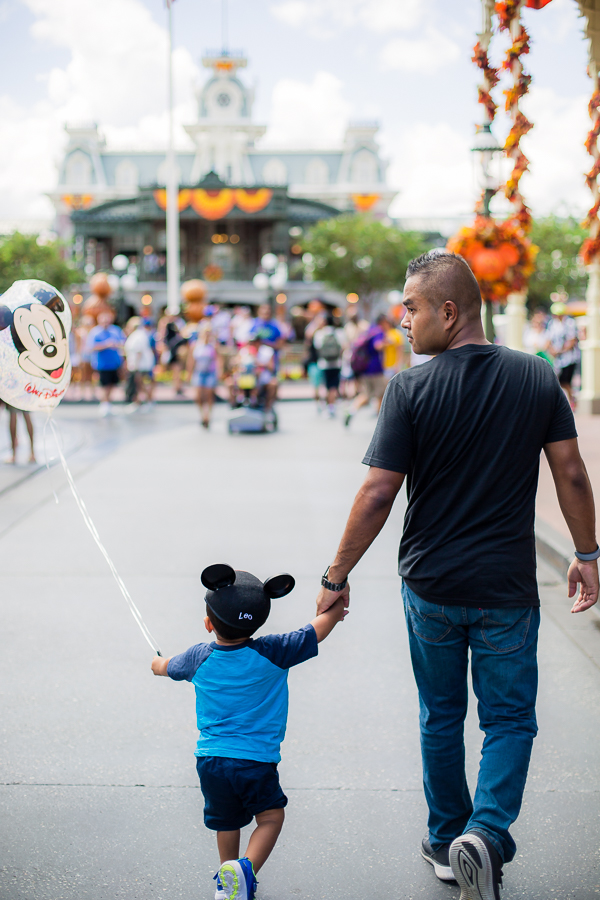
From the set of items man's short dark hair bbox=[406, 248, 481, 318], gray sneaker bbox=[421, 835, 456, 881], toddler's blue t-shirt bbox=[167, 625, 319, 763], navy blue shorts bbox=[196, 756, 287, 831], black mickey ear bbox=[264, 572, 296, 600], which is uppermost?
man's short dark hair bbox=[406, 248, 481, 318]

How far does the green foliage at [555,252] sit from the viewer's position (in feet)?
174

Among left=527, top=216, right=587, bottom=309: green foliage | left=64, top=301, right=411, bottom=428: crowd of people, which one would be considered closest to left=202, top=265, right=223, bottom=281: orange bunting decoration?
left=527, top=216, right=587, bottom=309: green foliage

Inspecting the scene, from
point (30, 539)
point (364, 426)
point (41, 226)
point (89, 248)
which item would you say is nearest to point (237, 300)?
point (89, 248)

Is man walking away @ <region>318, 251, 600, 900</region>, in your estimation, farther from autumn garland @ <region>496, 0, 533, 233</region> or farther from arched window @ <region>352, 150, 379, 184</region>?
arched window @ <region>352, 150, 379, 184</region>

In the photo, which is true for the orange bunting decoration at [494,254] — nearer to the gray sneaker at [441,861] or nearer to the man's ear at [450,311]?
the man's ear at [450,311]

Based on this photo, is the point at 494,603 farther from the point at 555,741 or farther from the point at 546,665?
the point at 546,665

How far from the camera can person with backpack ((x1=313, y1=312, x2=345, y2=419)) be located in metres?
16.3

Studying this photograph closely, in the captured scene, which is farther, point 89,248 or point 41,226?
point 41,226

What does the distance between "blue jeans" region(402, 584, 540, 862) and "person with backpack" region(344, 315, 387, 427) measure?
1138 cm

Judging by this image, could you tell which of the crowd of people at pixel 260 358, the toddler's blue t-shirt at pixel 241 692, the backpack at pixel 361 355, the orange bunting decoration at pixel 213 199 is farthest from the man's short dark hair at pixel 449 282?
the orange bunting decoration at pixel 213 199

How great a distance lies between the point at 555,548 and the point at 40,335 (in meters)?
4.09

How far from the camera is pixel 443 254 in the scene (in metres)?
2.55

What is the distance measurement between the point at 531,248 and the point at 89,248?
50348 mm

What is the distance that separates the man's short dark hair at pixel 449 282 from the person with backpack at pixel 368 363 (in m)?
11.4
